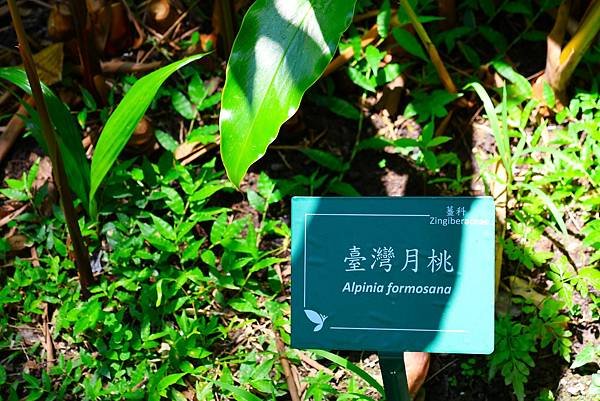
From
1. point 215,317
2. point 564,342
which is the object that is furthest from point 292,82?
point 564,342

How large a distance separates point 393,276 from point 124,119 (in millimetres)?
582

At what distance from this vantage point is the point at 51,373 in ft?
5.05

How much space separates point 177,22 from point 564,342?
4.21 feet

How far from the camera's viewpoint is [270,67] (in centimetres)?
122

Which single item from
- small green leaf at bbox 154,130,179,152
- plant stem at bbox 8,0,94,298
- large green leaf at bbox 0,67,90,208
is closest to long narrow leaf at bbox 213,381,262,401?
plant stem at bbox 8,0,94,298

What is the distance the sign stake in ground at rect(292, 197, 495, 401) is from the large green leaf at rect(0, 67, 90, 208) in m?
0.56

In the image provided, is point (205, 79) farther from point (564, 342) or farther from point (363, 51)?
point (564, 342)

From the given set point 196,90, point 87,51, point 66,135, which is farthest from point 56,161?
point 196,90

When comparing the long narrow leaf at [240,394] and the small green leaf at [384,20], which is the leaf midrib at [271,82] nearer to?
the long narrow leaf at [240,394]

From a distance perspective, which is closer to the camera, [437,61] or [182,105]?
[437,61]

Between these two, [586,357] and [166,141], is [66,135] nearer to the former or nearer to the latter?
[166,141]

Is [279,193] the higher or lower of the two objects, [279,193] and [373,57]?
the lower

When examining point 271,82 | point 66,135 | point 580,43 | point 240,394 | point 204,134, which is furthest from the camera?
point 204,134

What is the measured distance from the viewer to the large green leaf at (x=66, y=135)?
1472mm
